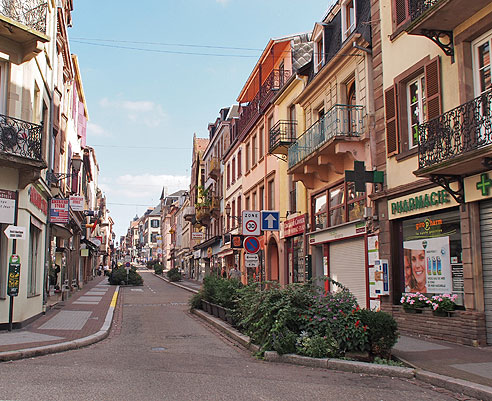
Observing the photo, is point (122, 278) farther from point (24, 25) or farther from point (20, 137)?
point (24, 25)

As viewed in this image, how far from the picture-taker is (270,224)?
1659cm

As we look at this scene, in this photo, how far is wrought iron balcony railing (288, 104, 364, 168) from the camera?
16.1 meters

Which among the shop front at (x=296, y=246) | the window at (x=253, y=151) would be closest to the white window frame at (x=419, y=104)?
the shop front at (x=296, y=246)

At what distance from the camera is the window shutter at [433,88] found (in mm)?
12164

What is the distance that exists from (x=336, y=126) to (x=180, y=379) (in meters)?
10.8

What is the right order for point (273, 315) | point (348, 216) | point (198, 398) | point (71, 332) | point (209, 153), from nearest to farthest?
1. point (198, 398)
2. point (273, 315)
3. point (71, 332)
4. point (348, 216)
5. point (209, 153)

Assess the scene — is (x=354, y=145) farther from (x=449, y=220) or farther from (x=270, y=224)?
(x=449, y=220)

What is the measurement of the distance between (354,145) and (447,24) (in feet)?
17.0

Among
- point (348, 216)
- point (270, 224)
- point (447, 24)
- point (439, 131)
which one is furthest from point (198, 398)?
point (348, 216)

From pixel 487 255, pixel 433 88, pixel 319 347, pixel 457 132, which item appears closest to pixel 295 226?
pixel 433 88

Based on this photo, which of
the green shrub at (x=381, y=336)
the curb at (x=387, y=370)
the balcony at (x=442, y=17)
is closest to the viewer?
the curb at (x=387, y=370)

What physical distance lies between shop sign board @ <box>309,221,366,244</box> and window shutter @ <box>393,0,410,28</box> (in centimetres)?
560

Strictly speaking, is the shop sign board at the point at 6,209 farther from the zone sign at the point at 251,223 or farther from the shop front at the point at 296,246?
the shop front at the point at 296,246

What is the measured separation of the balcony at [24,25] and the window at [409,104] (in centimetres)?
918
